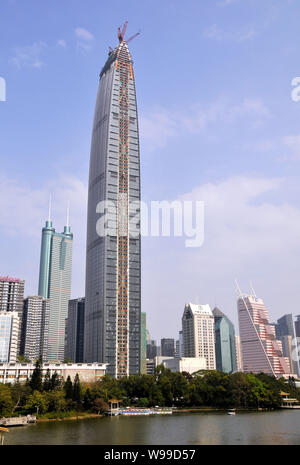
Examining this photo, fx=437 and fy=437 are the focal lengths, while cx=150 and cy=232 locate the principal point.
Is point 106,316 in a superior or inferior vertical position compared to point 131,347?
superior

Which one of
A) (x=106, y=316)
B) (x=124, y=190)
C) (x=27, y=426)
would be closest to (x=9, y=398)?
(x=27, y=426)

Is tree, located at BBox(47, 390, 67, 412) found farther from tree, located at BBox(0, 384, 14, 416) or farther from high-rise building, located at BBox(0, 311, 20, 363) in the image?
high-rise building, located at BBox(0, 311, 20, 363)

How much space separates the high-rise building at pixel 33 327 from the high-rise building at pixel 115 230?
52.2 metres

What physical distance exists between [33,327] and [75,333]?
724 inches

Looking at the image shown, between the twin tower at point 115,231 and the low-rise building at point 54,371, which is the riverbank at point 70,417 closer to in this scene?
the low-rise building at point 54,371

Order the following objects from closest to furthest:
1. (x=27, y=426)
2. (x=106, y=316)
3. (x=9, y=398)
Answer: (x=27, y=426) → (x=9, y=398) → (x=106, y=316)

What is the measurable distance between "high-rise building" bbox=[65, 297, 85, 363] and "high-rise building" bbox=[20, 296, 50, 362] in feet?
36.6

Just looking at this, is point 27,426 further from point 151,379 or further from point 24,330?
point 24,330

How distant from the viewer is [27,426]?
179 ft

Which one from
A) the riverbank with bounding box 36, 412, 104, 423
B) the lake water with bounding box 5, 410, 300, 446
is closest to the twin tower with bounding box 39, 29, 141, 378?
the riverbank with bounding box 36, 412, 104, 423

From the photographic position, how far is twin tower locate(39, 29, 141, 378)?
135 meters

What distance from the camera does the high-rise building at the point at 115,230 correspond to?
135 m

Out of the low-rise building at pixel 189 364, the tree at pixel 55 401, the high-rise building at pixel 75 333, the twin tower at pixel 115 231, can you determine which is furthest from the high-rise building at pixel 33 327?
the tree at pixel 55 401
